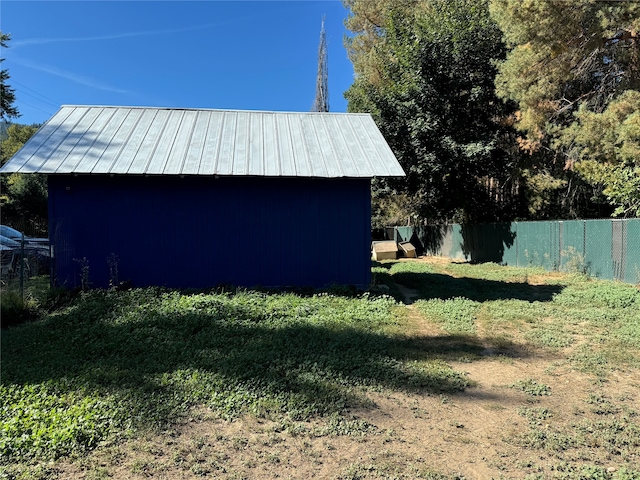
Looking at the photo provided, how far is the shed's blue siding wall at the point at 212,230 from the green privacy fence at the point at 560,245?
684cm

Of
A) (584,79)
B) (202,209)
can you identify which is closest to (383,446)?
(202,209)

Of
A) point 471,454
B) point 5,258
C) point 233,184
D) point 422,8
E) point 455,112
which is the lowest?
point 471,454

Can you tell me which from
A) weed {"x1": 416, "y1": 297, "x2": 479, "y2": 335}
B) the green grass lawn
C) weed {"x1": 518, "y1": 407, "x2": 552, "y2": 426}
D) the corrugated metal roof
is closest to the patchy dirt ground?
weed {"x1": 518, "y1": 407, "x2": 552, "y2": 426}

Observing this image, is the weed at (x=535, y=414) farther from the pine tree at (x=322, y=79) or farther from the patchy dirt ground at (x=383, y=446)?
the pine tree at (x=322, y=79)

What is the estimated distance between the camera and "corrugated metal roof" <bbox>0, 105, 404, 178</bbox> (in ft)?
27.7

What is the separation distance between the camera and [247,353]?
5.24 m

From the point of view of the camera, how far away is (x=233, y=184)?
888cm

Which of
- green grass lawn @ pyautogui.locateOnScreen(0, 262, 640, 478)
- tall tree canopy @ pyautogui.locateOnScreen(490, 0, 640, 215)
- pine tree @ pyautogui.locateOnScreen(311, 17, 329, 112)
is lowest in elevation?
green grass lawn @ pyautogui.locateOnScreen(0, 262, 640, 478)

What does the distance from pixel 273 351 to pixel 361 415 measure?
1747 millimetres

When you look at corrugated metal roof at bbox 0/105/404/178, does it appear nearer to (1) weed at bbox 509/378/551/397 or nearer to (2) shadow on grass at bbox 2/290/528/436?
(2) shadow on grass at bbox 2/290/528/436

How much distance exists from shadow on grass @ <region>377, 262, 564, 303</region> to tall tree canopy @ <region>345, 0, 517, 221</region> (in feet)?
19.9

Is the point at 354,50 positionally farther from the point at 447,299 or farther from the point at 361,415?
the point at 361,415

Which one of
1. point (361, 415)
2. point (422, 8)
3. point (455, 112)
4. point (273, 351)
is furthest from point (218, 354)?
point (422, 8)

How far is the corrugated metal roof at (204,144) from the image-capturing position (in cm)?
845
